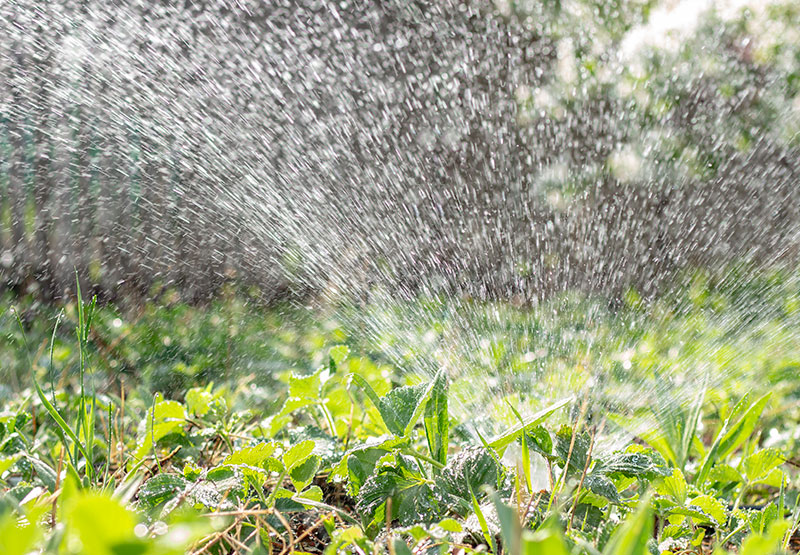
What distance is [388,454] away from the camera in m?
0.90

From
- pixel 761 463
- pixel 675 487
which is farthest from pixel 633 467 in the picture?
pixel 761 463

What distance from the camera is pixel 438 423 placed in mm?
937

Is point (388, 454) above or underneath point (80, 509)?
underneath

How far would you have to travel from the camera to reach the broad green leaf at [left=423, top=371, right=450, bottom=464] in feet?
3.07

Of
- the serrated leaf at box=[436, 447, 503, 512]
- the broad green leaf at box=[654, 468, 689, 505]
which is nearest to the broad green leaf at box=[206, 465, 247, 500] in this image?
the serrated leaf at box=[436, 447, 503, 512]

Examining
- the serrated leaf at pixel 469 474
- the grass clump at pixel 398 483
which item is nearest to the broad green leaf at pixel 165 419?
the grass clump at pixel 398 483

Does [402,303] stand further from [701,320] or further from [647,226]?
[647,226]

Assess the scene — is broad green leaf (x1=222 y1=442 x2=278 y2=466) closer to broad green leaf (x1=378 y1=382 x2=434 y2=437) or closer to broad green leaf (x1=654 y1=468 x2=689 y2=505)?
broad green leaf (x1=378 y1=382 x2=434 y2=437)

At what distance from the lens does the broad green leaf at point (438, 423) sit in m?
0.93

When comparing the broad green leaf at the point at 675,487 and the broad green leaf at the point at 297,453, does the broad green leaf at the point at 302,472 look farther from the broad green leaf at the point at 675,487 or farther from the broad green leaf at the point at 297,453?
the broad green leaf at the point at 675,487

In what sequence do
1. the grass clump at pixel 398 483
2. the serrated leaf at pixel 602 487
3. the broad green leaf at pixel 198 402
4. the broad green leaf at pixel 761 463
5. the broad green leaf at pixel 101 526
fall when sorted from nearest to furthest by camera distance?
the broad green leaf at pixel 101 526 → the grass clump at pixel 398 483 → the serrated leaf at pixel 602 487 → the broad green leaf at pixel 761 463 → the broad green leaf at pixel 198 402

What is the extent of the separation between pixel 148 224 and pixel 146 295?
0.49 m

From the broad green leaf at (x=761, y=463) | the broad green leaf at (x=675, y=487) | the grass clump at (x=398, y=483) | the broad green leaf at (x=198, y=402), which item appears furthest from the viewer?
the broad green leaf at (x=198, y=402)

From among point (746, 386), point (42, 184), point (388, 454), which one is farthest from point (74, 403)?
point (42, 184)
